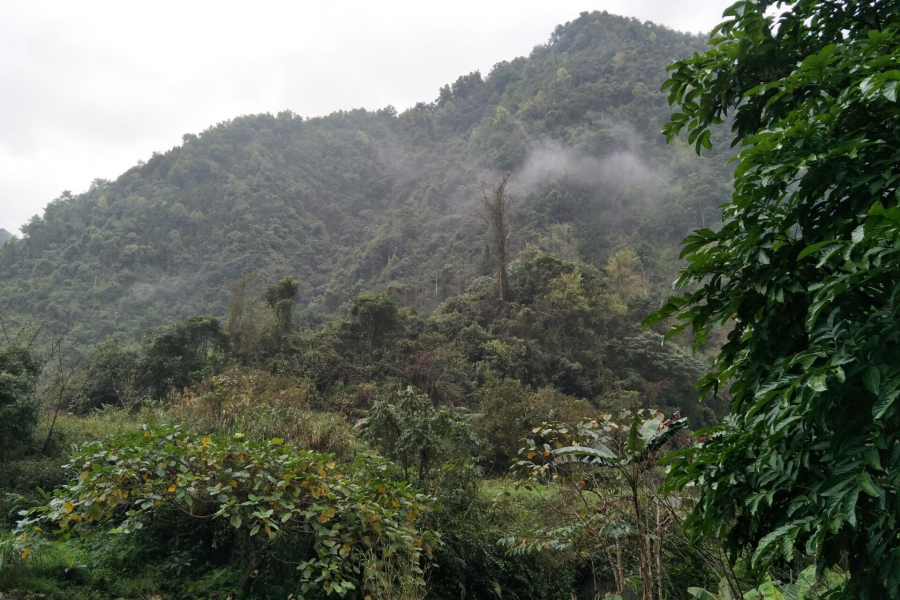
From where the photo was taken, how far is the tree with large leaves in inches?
61.3

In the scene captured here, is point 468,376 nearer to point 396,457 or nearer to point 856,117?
point 396,457

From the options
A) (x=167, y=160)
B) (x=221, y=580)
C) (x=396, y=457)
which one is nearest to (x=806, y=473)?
(x=221, y=580)

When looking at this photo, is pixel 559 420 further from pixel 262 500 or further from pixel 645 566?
pixel 262 500

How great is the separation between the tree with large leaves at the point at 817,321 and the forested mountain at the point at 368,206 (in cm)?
2298

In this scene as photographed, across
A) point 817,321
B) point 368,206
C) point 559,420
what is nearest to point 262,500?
point 817,321

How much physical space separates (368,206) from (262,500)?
44514 millimetres

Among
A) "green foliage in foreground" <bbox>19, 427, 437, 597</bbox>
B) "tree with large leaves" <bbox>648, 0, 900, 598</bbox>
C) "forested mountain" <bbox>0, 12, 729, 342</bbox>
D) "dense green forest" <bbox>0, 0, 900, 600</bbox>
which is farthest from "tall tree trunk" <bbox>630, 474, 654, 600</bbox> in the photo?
"forested mountain" <bbox>0, 12, 729, 342</bbox>

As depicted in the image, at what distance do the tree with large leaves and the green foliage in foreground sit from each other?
240 centimetres

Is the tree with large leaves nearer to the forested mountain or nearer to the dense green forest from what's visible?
the dense green forest

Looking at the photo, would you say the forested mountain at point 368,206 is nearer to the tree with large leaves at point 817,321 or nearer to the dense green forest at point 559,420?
the dense green forest at point 559,420

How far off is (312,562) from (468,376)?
12301mm

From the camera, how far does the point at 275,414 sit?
695 centimetres

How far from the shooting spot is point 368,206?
46781 mm

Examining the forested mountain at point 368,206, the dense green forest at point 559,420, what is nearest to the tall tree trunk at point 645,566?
the dense green forest at point 559,420
